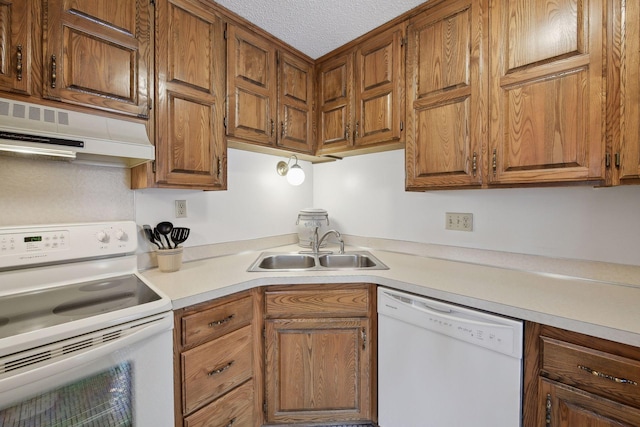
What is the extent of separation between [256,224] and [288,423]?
126 centimetres

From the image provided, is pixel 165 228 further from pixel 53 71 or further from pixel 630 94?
pixel 630 94

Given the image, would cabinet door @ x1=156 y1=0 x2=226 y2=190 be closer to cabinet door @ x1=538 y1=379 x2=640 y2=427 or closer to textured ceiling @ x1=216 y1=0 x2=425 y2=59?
textured ceiling @ x1=216 y1=0 x2=425 y2=59

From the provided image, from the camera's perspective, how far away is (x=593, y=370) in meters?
0.89

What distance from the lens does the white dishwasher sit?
1.03 m

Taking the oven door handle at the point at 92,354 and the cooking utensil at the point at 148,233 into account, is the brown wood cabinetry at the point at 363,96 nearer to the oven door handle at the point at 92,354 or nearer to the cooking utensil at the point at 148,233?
the cooking utensil at the point at 148,233

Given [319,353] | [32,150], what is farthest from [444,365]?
[32,150]

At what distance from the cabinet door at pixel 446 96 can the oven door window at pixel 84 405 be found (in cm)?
159

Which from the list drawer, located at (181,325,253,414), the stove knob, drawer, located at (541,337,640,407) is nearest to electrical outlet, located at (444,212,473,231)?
drawer, located at (541,337,640,407)

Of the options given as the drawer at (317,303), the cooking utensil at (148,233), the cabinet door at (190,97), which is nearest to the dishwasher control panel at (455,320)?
the drawer at (317,303)

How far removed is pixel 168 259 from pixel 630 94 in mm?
2127

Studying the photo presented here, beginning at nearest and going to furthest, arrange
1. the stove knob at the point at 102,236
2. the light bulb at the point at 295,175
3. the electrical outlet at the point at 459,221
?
the stove knob at the point at 102,236 → the electrical outlet at the point at 459,221 → the light bulb at the point at 295,175

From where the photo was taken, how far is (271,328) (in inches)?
56.6

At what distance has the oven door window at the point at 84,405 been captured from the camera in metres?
0.77

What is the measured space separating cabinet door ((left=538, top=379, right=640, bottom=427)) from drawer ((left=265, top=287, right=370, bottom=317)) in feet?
2.44
